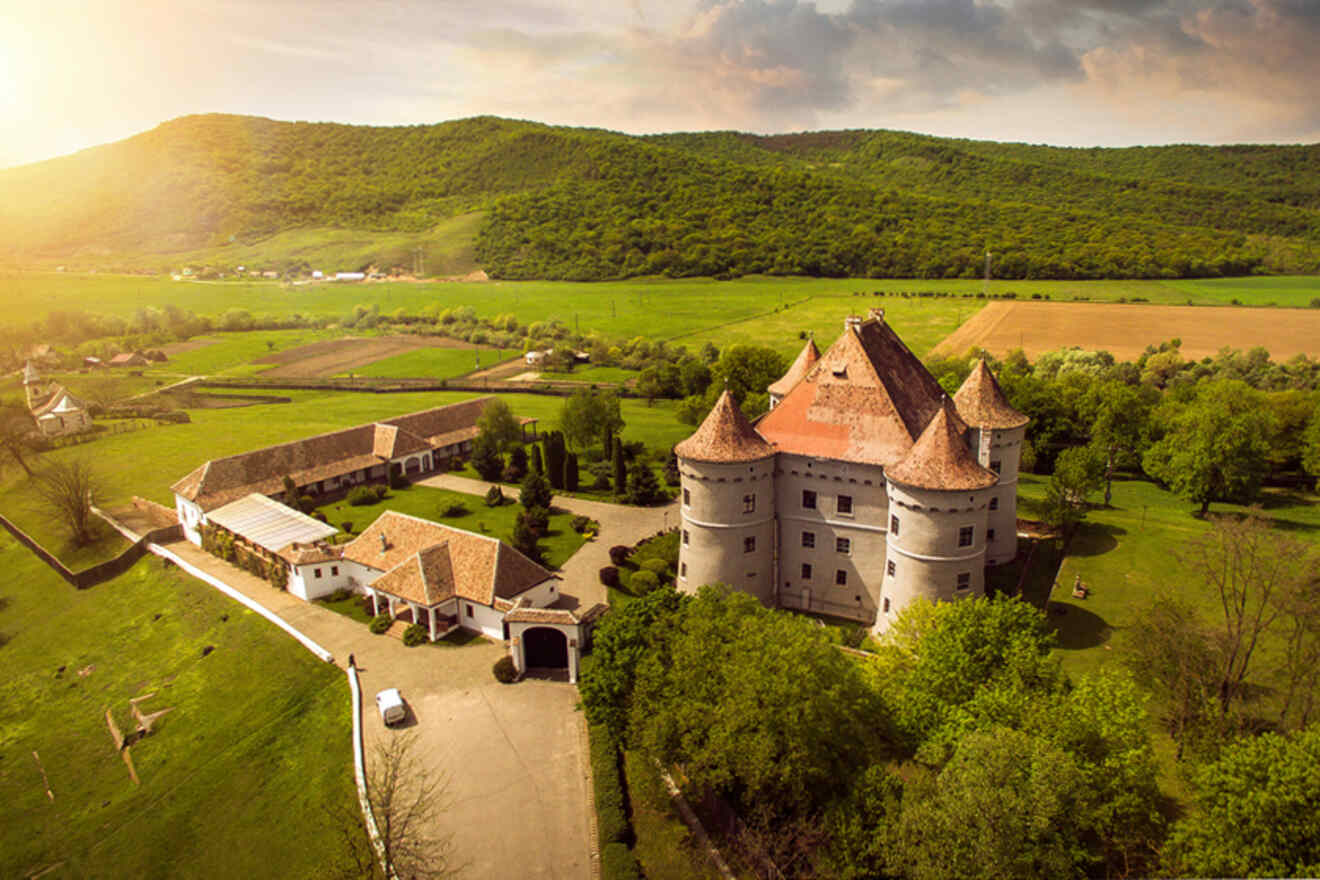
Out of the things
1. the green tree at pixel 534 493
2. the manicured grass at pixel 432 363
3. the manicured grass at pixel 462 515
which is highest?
the manicured grass at pixel 432 363

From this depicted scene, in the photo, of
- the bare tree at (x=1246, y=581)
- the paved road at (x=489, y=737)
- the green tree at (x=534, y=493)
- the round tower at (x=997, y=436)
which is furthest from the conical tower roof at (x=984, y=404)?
the green tree at (x=534, y=493)

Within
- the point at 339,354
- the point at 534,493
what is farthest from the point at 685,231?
the point at 534,493

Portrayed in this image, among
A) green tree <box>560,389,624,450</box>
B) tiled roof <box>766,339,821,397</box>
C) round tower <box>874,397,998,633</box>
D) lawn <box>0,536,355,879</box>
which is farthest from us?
green tree <box>560,389,624,450</box>

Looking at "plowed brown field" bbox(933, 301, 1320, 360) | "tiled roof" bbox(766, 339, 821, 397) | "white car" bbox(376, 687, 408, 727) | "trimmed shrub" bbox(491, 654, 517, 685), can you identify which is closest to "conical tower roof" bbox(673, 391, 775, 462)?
"tiled roof" bbox(766, 339, 821, 397)

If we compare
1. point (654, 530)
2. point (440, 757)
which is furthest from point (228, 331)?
point (440, 757)

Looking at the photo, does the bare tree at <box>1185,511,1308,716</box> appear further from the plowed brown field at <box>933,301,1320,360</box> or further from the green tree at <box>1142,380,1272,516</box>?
the plowed brown field at <box>933,301,1320,360</box>

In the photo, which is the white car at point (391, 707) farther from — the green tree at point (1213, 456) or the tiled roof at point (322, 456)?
the green tree at point (1213, 456)
